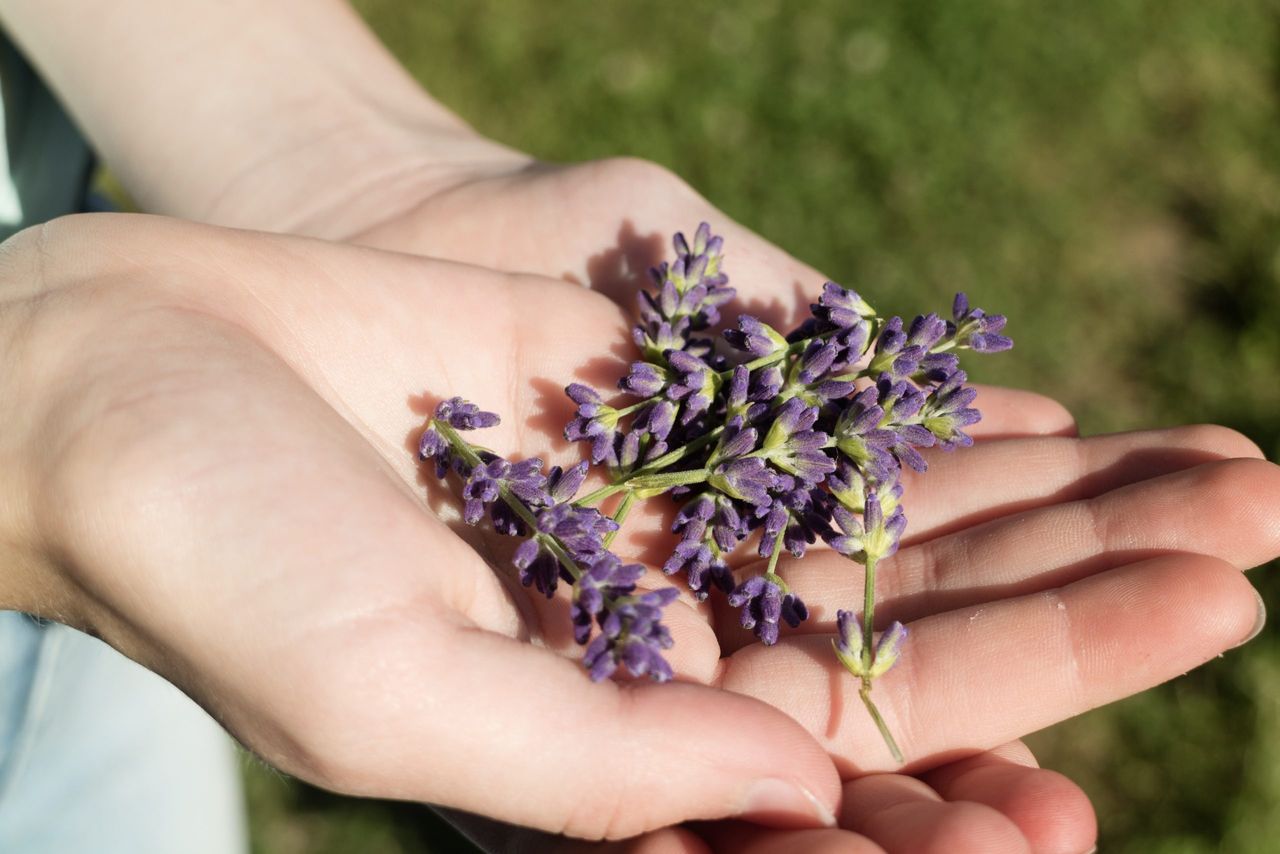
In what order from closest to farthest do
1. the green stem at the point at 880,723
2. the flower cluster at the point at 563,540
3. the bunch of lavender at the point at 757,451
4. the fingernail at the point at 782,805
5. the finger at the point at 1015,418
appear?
the fingernail at the point at 782,805
the flower cluster at the point at 563,540
the green stem at the point at 880,723
the bunch of lavender at the point at 757,451
the finger at the point at 1015,418

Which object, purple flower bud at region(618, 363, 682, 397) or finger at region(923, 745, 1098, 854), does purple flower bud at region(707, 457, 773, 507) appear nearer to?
purple flower bud at region(618, 363, 682, 397)

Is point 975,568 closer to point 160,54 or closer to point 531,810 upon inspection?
point 531,810

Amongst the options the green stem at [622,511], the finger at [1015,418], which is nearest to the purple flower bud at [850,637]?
the green stem at [622,511]

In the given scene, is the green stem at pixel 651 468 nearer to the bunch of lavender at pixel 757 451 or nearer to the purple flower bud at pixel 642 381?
the bunch of lavender at pixel 757 451

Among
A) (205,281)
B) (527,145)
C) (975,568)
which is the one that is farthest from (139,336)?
(527,145)

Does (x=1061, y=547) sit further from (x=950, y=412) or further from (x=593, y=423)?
(x=593, y=423)
